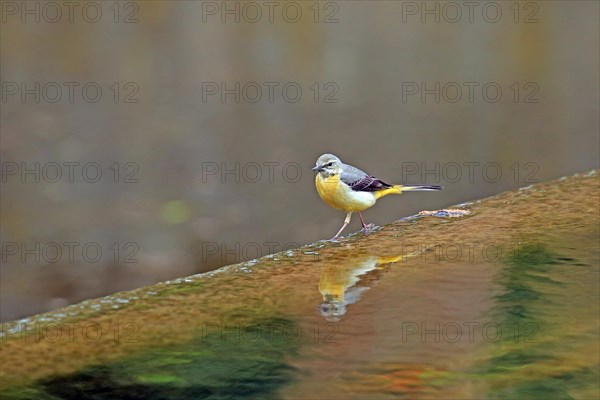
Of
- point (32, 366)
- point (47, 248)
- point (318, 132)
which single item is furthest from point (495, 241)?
point (318, 132)

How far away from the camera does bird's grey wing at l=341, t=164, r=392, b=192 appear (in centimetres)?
493

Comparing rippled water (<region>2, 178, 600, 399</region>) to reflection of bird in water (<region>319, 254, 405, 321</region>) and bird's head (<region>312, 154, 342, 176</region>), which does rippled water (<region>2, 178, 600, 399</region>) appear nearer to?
reflection of bird in water (<region>319, 254, 405, 321</region>)

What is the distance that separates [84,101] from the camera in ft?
32.6

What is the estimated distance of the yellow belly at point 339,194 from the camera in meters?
4.88

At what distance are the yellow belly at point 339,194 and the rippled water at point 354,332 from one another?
86 centimetres

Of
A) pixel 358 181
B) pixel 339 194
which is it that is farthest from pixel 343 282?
pixel 358 181

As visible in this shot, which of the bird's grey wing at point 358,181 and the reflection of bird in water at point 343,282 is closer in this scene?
the reflection of bird in water at point 343,282

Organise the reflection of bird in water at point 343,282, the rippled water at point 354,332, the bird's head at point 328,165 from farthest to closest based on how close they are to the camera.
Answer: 1. the bird's head at point 328,165
2. the reflection of bird in water at point 343,282
3. the rippled water at point 354,332

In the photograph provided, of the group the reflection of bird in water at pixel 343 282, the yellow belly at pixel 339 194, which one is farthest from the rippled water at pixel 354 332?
the yellow belly at pixel 339 194

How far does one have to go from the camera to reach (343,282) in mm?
3615

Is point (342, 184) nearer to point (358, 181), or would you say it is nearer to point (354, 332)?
point (358, 181)

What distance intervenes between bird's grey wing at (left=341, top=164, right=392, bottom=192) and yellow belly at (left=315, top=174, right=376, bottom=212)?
3cm

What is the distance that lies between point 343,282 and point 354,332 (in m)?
0.58

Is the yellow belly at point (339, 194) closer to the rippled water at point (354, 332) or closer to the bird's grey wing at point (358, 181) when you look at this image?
the bird's grey wing at point (358, 181)
